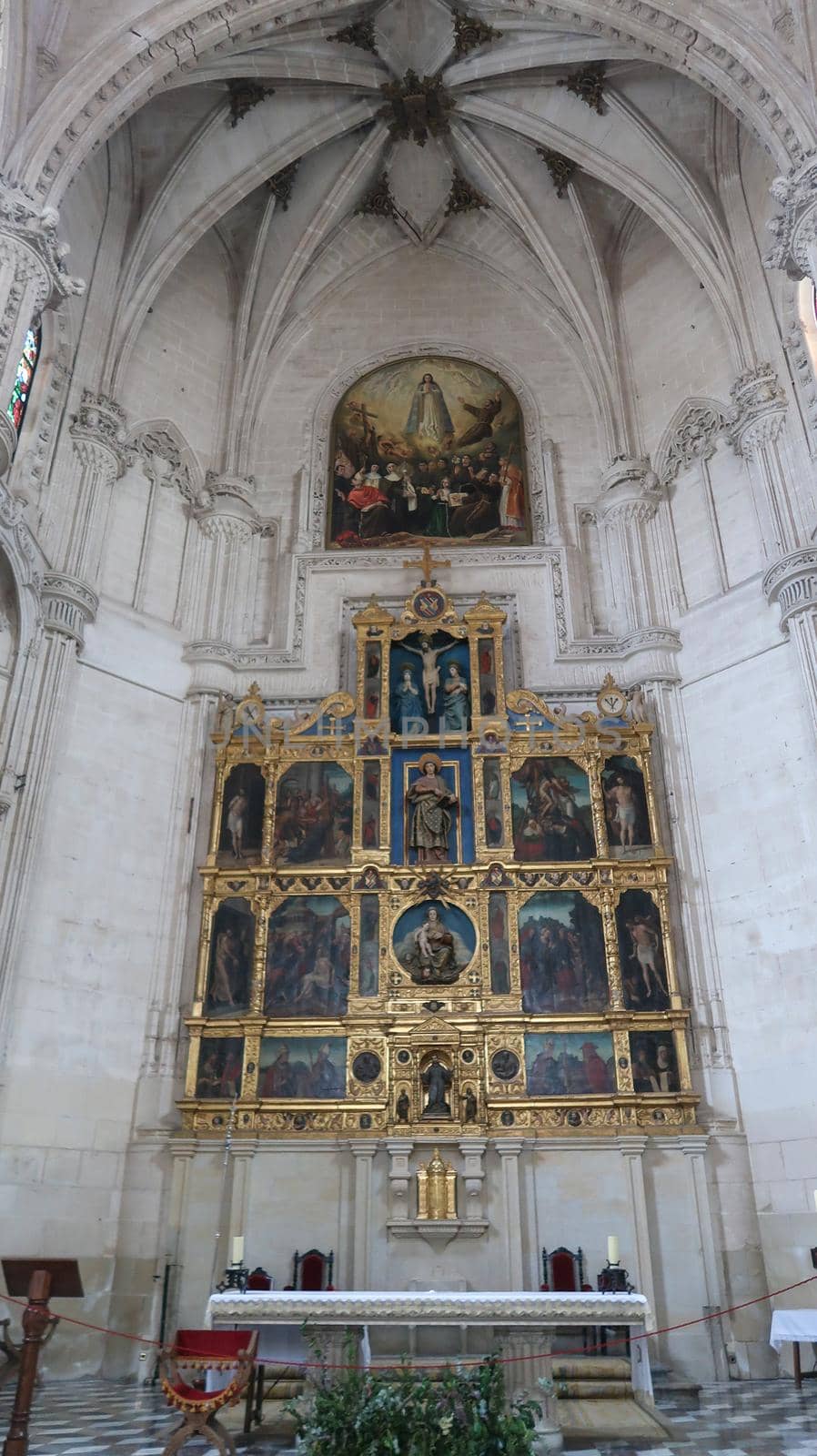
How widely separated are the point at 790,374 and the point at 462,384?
5.56m

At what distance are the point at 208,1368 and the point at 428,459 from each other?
13436 millimetres

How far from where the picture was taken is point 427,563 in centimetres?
1559

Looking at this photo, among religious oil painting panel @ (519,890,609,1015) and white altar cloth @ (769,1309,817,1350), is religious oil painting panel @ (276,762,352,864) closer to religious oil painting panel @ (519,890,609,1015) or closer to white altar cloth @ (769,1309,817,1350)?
religious oil painting panel @ (519,890,609,1015)

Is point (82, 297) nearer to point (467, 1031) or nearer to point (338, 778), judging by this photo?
point (338, 778)

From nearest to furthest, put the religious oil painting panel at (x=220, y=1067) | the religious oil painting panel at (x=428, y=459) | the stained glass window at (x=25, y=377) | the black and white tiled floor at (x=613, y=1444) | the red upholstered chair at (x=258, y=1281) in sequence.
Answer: the black and white tiled floor at (x=613, y=1444)
the red upholstered chair at (x=258, y=1281)
the religious oil painting panel at (x=220, y=1067)
the stained glass window at (x=25, y=377)
the religious oil painting panel at (x=428, y=459)

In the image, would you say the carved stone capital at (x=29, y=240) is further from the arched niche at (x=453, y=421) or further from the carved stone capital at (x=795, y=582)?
the carved stone capital at (x=795, y=582)

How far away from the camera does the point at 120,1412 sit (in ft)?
28.3

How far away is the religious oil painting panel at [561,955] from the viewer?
12758 mm

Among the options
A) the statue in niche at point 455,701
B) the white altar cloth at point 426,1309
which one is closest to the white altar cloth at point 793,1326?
the white altar cloth at point 426,1309

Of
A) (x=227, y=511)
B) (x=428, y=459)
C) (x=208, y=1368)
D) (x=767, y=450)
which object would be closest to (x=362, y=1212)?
(x=208, y=1368)

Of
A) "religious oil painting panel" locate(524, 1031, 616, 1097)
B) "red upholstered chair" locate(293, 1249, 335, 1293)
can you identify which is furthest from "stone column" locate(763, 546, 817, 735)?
"red upholstered chair" locate(293, 1249, 335, 1293)

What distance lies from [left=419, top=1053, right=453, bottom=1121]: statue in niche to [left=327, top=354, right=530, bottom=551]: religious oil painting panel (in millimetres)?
7711

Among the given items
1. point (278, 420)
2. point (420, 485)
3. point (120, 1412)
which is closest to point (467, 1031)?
point (120, 1412)

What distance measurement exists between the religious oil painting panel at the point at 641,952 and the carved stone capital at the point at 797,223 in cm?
725
